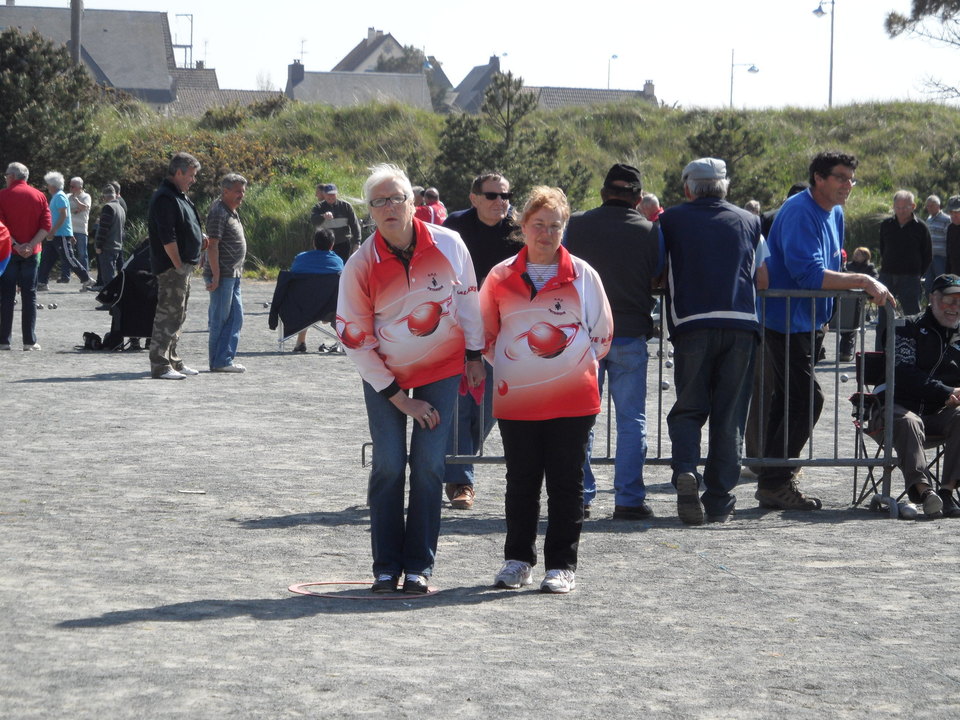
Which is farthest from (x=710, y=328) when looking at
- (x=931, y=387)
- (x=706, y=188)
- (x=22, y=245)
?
(x=22, y=245)

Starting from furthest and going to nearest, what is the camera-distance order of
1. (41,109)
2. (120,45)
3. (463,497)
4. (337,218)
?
(120,45) < (41,109) < (337,218) < (463,497)

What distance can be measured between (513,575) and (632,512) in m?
1.96

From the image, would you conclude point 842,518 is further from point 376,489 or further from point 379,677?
point 379,677

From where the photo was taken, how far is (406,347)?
6.11 meters

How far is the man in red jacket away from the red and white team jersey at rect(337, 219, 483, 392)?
11046 millimetres

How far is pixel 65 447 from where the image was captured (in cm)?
1023

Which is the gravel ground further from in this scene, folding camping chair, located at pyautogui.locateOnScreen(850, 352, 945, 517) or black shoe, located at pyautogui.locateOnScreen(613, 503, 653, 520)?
folding camping chair, located at pyautogui.locateOnScreen(850, 352, 945, 517)

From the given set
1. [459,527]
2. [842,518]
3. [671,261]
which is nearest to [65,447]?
[459,527]

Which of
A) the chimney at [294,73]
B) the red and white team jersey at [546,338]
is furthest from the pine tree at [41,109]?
the chimney at [294,73]

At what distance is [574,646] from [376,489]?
128 centimetres

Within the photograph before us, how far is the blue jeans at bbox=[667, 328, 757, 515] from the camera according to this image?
8.05m

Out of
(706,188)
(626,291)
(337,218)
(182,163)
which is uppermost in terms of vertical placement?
(182,163)

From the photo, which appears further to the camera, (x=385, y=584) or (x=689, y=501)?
(x=689, y=501)

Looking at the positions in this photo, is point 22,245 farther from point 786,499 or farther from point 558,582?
point 558,582
